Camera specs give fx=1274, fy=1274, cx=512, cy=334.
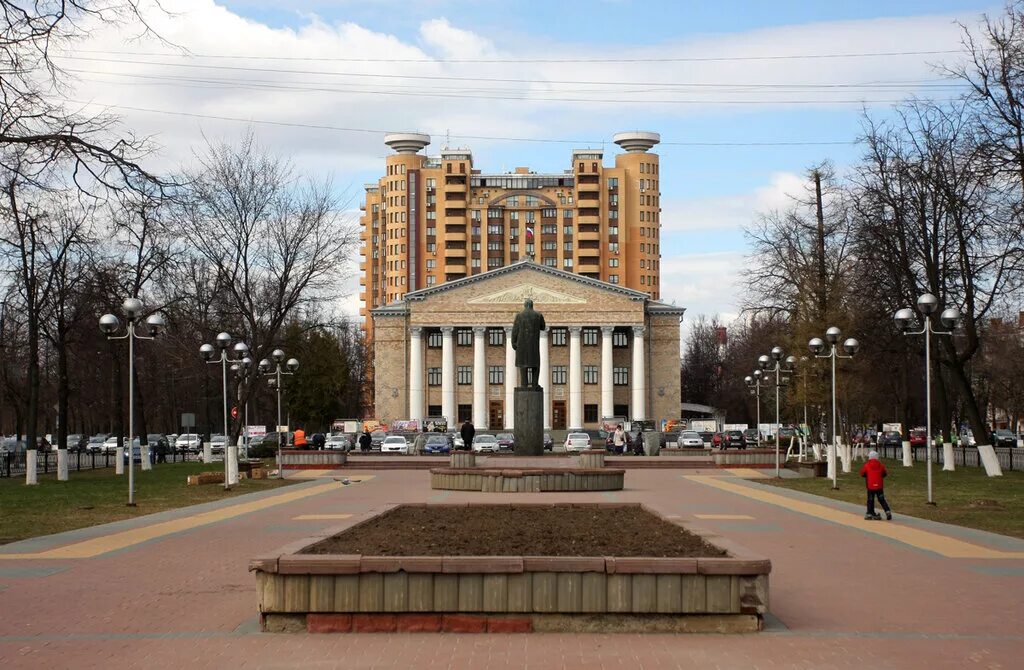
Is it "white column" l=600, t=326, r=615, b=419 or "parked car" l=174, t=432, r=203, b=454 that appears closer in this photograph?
"parked car" l=174, t=432, r=203, b=454

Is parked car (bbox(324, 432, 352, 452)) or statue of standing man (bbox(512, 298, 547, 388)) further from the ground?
statue of standing man (bbox(512, 298, 547, 388))

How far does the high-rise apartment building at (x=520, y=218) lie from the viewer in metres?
159

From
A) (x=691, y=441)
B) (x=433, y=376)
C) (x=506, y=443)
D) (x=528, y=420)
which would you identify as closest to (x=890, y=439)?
(x=691, y=441)

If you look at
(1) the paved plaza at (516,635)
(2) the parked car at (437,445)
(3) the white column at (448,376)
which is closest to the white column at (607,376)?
(3) the white column at (448,376)

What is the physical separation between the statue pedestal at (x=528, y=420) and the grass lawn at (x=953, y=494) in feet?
24.3

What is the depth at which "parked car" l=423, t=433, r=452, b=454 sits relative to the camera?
71.9 m

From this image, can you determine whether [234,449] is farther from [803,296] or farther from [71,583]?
[803,296]

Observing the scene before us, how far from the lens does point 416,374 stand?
382 ft

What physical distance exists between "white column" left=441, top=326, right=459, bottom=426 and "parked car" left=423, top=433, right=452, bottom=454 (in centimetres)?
4160

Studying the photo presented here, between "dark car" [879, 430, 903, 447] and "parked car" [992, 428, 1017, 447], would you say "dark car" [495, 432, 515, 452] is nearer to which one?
"dark car" [879, 430, 903, 447]

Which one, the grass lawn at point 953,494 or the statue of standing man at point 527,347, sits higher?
the statue of standing man at point 527,347

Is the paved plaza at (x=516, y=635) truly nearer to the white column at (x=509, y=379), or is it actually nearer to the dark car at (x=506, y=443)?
the dark car at (x=506, y=443)

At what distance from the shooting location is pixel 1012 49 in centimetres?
3130

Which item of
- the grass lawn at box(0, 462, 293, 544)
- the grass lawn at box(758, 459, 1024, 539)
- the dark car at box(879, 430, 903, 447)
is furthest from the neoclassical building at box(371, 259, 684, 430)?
the grass lawn at box(0, 462, 293, 544)
